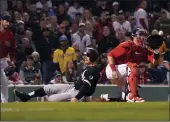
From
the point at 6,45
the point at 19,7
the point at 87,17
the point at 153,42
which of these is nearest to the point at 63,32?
the point at 87,17

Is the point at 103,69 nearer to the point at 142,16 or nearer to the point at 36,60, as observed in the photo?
the point at 36,60

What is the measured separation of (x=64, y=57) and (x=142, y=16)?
4489 mm

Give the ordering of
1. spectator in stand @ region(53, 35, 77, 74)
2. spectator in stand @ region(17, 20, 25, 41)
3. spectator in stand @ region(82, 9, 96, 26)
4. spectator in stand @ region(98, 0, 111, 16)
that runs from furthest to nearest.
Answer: spectator in stand @ region(98, 0, 111, 16), spectator in stand @ region(82, 9, 96, 26), spectator in stand @ region(17, 20, 25, 41), spectator in stand @ region(53, 35, 77, 74)

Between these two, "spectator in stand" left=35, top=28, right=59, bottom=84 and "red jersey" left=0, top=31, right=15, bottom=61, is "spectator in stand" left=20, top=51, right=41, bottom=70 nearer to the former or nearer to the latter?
"spectator in stand" left=35, top=28, right=59, bottom=84

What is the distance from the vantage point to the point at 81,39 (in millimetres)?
20641

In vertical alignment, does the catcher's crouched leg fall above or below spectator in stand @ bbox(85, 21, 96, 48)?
below

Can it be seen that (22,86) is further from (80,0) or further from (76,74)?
(80,0)

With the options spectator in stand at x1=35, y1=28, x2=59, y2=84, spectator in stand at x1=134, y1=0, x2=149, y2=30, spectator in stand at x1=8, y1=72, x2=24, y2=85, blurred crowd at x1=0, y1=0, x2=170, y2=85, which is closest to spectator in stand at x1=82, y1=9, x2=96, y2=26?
blurred crowd at x1=0, y1=0, x2=170, y2=85

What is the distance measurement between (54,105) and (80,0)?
12528mm

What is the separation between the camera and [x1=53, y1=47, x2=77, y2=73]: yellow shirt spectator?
62.2 ft

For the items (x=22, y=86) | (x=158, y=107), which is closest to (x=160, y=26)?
(x=22, y=86)

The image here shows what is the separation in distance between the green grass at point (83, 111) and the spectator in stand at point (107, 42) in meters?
8.97

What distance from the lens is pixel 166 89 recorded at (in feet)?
57.0

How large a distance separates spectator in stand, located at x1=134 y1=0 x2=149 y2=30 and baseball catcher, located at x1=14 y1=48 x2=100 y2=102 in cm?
849
